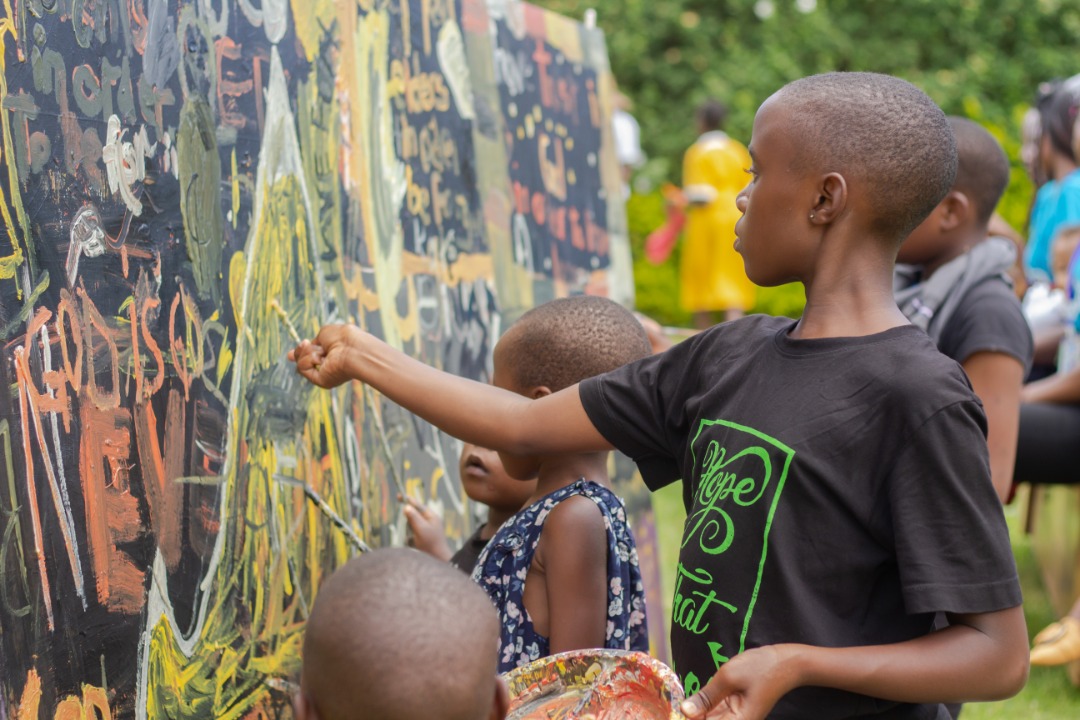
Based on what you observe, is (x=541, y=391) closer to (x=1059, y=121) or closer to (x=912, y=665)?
(x=912, y=665)

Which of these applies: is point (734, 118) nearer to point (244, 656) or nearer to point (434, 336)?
point (434, 336)

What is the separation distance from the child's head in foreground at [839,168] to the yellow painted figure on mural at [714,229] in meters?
7.70

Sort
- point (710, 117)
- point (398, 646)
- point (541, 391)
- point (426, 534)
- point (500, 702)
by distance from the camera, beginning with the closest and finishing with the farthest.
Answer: point (398, 646) < point (500, 702) < point (541, 391) < point (426, 534) < point (710, 117)

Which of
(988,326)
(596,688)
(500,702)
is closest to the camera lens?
(500,702)

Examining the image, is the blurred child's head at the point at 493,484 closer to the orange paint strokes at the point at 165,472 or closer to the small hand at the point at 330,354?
the small hand at the point at 330,354

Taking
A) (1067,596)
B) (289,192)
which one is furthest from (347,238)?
(1067,596)

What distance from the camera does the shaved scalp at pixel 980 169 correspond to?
336cm

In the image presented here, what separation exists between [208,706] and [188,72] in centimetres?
121

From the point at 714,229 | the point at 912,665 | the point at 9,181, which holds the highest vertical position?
the point at 9,181

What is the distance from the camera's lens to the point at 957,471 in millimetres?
1770

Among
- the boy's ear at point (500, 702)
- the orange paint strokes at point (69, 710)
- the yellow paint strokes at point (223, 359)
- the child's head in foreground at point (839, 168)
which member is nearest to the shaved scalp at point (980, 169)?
the child's head in foreground at point (839, 168)

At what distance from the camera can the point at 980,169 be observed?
3.37m

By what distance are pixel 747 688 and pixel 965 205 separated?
205 cm

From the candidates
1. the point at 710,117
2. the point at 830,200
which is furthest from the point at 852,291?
the point at 710,117
